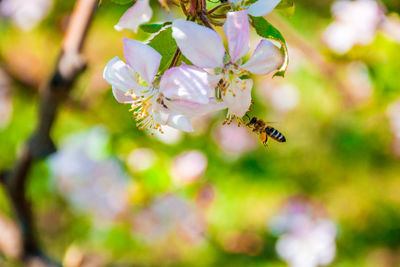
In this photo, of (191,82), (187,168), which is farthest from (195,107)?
(187,168)

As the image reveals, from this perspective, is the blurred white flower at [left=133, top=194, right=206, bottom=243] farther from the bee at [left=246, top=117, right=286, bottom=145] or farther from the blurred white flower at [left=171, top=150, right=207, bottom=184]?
the bee at [left=246, top=117, right=286, bottom=145]

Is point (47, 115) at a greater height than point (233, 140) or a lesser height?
greater

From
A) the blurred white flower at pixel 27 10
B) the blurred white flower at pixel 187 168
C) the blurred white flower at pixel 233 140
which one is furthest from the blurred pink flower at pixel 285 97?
the blurred white flower at pixel 27 10

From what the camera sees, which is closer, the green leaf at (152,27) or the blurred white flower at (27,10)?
the green leaf at (152,27)

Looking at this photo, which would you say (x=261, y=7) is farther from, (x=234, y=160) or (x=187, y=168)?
(x=234, y=160)

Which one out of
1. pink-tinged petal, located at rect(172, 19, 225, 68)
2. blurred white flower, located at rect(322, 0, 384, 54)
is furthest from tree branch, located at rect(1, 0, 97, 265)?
blurred white flower, located at rect(322, 0, 384, 54)

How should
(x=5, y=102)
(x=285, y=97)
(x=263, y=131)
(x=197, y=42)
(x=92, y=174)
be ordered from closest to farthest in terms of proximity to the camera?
(x=197, y=42) → (x=263, y=131) → (x=92, y=174) → (x=5, y=102) → (x=285, y=97)

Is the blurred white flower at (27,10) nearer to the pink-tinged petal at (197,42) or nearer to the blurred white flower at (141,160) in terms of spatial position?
the blurred white flower at (141,160)

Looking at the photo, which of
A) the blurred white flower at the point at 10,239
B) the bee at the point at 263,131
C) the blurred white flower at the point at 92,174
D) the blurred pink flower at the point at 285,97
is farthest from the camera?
the blurred pink flower at the point at 285,97
